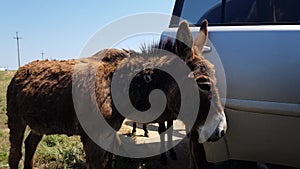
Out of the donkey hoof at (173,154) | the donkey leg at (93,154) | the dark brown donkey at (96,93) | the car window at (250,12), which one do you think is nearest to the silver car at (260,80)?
the car window at (250,12)

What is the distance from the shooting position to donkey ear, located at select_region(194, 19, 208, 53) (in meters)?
2.90

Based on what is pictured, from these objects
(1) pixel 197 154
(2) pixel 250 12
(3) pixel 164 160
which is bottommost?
(3) pixel 164 160

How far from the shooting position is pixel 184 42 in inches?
112

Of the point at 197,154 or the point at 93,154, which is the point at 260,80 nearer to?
the point at 197,154

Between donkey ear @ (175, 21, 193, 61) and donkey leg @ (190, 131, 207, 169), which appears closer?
donkey ear @ (175, 21, 193, 61)

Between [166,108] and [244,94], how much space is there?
0.81m

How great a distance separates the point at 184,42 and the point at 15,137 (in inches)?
95.3

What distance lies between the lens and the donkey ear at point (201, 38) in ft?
9.50

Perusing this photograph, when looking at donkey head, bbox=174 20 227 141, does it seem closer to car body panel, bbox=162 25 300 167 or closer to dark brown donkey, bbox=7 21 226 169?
dark brown donkey, bbox=7 21 226 169

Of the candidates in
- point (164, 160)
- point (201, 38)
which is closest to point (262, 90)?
point (201, 38)

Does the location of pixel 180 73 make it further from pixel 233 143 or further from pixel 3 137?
pixel 3 137

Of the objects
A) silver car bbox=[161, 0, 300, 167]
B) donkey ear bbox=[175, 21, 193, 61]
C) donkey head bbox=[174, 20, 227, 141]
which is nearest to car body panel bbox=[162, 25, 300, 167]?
silver car bbox=[161, 0, 300, 167]

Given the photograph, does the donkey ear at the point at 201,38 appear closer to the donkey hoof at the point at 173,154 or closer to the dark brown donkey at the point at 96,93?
the dark brown donkey at the point at 96,93

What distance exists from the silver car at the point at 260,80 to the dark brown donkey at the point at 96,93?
0.60 ft
